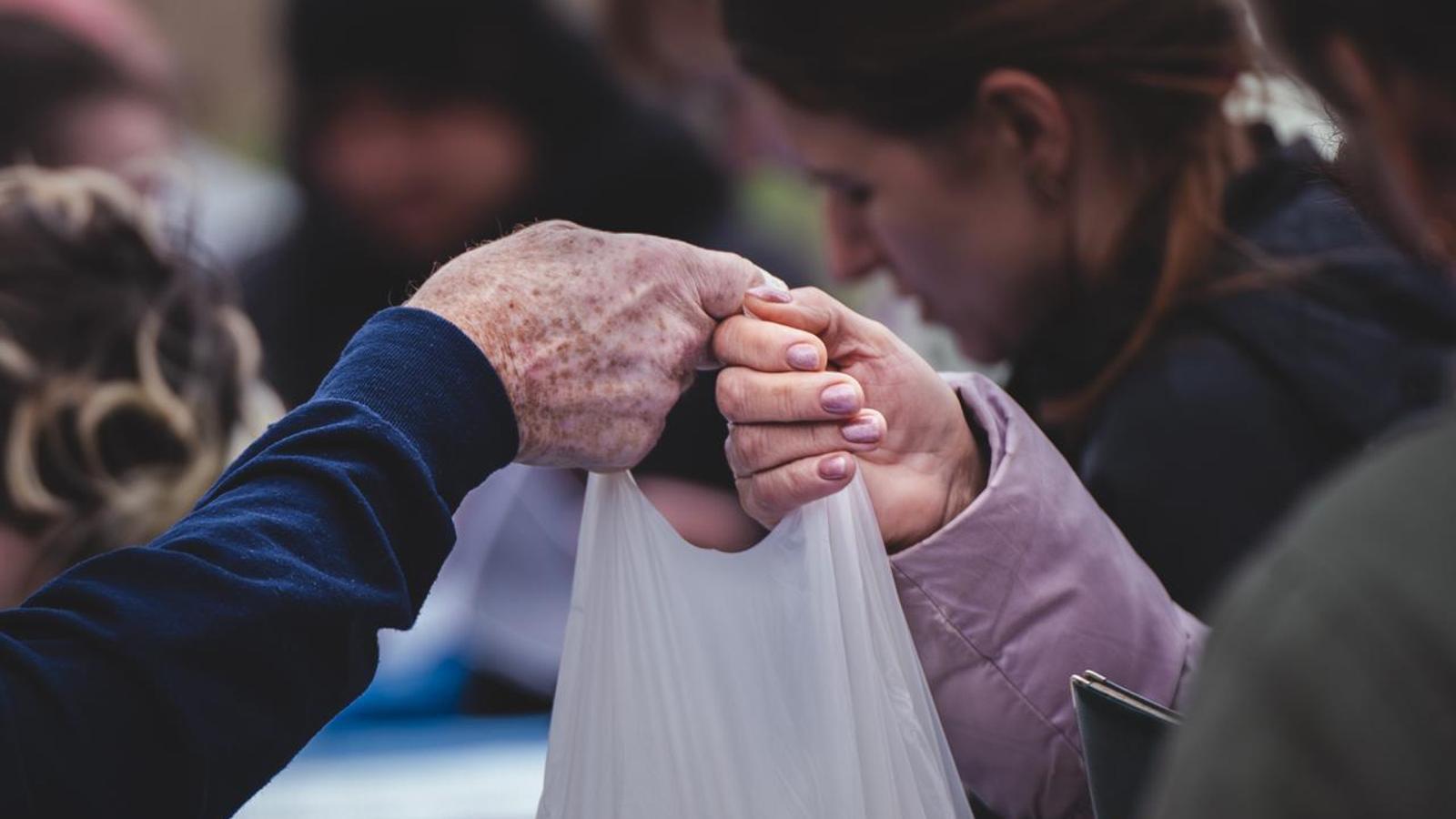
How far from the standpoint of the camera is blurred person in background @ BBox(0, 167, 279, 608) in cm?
154

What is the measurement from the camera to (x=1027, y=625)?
1.17 meters

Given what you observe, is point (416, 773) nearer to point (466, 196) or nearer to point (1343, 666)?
point (466, 196)

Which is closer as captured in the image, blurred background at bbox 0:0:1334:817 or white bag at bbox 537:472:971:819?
white bag at bbox 537:472:971:819

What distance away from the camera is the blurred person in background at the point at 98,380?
1.54 m

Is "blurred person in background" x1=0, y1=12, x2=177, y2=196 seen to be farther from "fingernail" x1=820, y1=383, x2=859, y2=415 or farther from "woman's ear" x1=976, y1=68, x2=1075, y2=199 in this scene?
"fingernail" x1=820, y1=383, x2=859, y2=415

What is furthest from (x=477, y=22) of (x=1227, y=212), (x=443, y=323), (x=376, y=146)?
(x=443, y=323)

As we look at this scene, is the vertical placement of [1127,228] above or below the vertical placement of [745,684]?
above

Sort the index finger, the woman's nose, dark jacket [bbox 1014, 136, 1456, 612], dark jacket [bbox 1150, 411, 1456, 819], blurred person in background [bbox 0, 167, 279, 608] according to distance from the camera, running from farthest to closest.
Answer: the woman's nose
blurred person in background [bbox 0, 167, 279, 608]
dark jacket [bbox 1014, 136, 1456, 612]
the index finger
dark jacket [bbox 1150, 411, 1456, 819]

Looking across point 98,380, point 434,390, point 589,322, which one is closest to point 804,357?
point 589,322

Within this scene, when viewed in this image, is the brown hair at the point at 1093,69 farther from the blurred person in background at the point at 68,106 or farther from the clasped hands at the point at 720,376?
the blurred person in background at the point at 68,106

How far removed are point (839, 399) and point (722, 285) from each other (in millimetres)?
150

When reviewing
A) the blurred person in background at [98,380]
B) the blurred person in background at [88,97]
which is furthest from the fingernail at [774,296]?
the blurred person in background at [88,97]

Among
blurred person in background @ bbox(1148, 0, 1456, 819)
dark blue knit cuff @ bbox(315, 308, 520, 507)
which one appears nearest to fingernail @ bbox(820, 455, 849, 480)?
dark blue knit cuff @ bbox(315, 308, 520, 507)

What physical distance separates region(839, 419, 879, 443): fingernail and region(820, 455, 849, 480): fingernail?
21 mm
